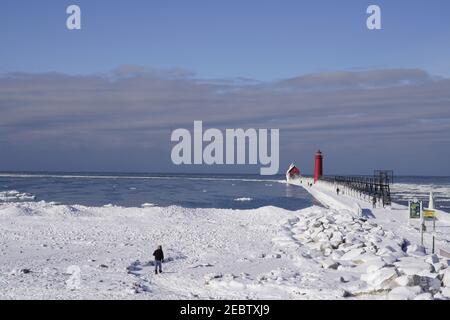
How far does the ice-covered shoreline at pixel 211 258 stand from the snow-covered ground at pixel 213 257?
3 cm

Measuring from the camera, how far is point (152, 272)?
13.1 metres

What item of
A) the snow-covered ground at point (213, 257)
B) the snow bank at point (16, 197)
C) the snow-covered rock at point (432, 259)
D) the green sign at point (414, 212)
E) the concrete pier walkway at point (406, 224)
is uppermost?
the green sign at point (414, 212)

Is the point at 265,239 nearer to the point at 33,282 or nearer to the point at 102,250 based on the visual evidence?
the point at 102,250

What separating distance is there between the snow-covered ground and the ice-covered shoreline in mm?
28

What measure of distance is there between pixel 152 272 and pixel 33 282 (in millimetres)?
2976

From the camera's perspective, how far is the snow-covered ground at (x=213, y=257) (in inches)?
408

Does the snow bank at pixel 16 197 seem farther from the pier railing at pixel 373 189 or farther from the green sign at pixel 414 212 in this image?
the green sign at pixel 414 212

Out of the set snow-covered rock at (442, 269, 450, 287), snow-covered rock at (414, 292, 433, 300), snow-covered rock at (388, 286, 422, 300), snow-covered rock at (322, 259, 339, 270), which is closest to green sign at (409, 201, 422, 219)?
snow-covered rock at (322, 259, 339, 270)

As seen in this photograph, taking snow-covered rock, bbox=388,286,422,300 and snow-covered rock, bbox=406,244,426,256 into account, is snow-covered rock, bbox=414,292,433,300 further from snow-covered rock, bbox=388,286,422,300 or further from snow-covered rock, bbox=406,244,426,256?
snow-covered rock, bbox=406,244,426,256

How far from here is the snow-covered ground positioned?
10.4 m

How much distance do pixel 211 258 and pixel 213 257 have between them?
0.15 meters

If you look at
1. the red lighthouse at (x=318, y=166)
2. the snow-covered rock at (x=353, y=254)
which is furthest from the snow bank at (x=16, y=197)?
the red lighthouse at (x=318, y=166)

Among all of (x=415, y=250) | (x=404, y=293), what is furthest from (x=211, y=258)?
(x=404, y=293)
